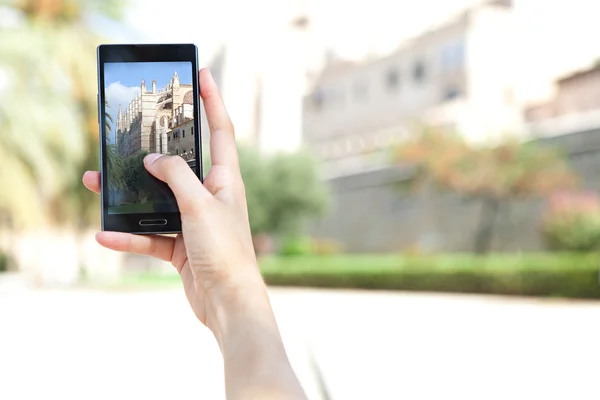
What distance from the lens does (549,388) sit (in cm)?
437

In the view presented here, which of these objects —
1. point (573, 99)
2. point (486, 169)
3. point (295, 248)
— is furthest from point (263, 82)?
point (486, 169)

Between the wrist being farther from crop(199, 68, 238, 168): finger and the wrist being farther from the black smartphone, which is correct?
the black smartphone

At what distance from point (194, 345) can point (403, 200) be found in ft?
39.1

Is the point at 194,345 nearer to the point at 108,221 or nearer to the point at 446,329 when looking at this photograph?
the point at 446,329

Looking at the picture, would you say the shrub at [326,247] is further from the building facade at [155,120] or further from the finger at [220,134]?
the finger at [220,134]

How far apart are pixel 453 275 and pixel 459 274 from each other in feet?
0.34

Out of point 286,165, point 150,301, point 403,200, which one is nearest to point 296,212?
point 286,165

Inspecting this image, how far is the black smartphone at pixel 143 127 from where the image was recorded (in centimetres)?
124

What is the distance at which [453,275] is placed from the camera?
516 inches

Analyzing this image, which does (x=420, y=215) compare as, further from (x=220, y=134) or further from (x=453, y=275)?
(x=220, y=134)

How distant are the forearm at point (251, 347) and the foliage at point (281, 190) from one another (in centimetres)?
1743

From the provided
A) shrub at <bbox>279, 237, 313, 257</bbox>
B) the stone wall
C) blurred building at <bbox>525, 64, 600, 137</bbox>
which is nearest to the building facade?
the stone wall

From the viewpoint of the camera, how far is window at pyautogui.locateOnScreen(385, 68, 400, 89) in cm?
2184

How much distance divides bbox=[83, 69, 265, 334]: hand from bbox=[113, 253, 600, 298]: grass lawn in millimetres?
11225
